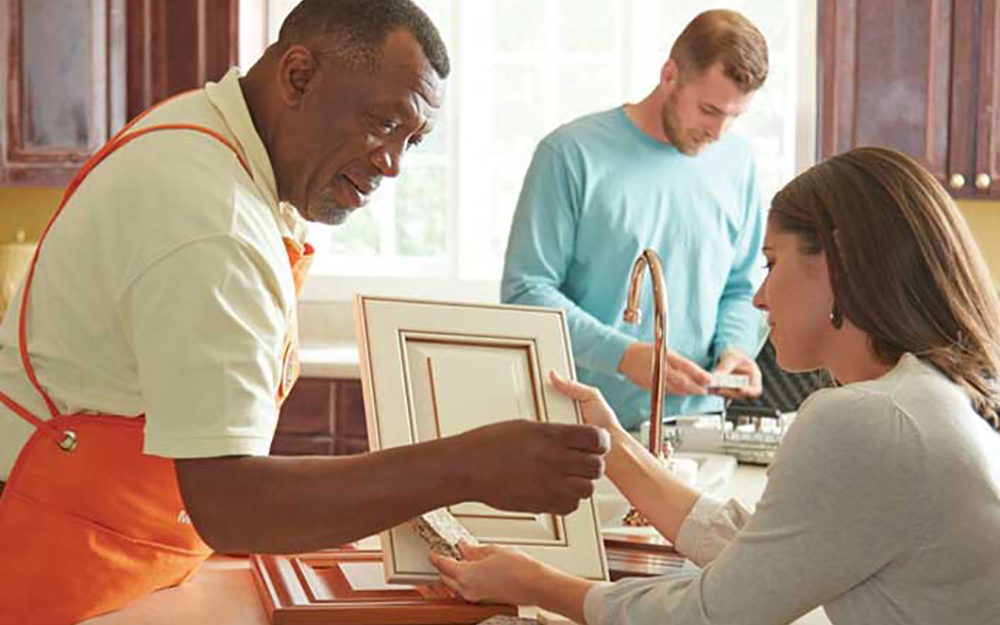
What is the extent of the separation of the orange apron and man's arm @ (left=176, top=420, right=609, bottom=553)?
19cm

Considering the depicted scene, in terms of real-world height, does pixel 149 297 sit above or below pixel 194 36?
below

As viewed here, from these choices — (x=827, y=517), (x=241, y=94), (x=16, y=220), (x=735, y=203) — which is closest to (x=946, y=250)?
(x=827, y=517)

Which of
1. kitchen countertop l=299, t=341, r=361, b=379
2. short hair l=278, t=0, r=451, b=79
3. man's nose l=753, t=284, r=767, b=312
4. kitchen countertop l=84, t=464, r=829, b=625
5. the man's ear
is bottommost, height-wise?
kitchen countertop l=299, t=341, r=361, b=379

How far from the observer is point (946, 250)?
162 centimetres

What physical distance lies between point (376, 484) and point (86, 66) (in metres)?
3.21

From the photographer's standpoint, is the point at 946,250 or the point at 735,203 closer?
the point at 946,250

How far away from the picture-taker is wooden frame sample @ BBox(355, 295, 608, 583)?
1751 millimetres

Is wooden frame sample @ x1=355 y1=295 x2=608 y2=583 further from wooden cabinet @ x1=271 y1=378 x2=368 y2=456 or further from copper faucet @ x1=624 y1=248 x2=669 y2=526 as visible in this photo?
wooden cabinet @ x1=271 y1=378 x2=368 y2=456

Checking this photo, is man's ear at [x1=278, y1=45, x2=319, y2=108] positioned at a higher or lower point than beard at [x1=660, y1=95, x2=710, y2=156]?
higher

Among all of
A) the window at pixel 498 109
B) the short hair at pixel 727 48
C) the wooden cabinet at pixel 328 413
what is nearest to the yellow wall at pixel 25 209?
the window at pixel 498 109

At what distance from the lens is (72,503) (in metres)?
1.60

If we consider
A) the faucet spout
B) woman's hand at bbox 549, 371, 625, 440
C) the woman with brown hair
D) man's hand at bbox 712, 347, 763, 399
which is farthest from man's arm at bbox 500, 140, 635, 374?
the woman with brown hair

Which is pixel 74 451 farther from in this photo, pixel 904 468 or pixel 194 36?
pixel 194 36

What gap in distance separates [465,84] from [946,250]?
3.30m
